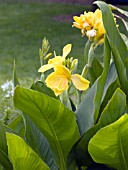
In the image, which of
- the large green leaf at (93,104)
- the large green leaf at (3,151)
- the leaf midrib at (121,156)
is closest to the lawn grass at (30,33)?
the large green leaf at (3,151)

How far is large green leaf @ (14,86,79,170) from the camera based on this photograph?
58.8 inches

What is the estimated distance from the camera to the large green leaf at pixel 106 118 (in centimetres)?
151

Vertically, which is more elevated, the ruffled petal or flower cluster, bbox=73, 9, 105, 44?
flower cluster, bbox=73, 9, 105, 44

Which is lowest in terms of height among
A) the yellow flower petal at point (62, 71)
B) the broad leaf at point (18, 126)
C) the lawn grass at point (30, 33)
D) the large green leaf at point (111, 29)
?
the lawn grass at point (30, 33)

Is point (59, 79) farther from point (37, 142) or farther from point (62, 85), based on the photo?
point (37, 142)

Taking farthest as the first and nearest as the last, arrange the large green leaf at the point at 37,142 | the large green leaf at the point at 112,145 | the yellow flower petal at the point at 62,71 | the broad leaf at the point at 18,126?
1. the broad leaf at the point at 18,126
2. the large green leaf at the point at 37,142
3. the yellow flower petal at the point at 62,71
4. the large green leaf at the point at 112,145

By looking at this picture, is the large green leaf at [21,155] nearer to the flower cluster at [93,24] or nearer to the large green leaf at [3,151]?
the large green leaf at [3,151]

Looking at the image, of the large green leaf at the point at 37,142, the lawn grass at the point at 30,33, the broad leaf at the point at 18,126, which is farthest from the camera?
the lawn grass at the point at 30,33

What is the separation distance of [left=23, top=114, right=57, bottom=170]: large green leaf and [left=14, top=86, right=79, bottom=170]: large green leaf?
71mm

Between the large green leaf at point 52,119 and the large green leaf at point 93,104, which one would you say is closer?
the large green leaf at point 52,119

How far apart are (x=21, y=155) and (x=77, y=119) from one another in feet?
0.94

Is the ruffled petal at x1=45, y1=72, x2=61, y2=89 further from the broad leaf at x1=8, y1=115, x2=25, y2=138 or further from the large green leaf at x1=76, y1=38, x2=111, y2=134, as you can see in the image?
the broad leaf at x1=8, y1=115, x2=25, y2=138

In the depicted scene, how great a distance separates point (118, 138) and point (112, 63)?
37 cm

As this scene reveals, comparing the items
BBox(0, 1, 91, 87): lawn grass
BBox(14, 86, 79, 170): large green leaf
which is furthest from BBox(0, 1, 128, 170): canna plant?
BBox(0, 1, 91, 87): lawn grass
